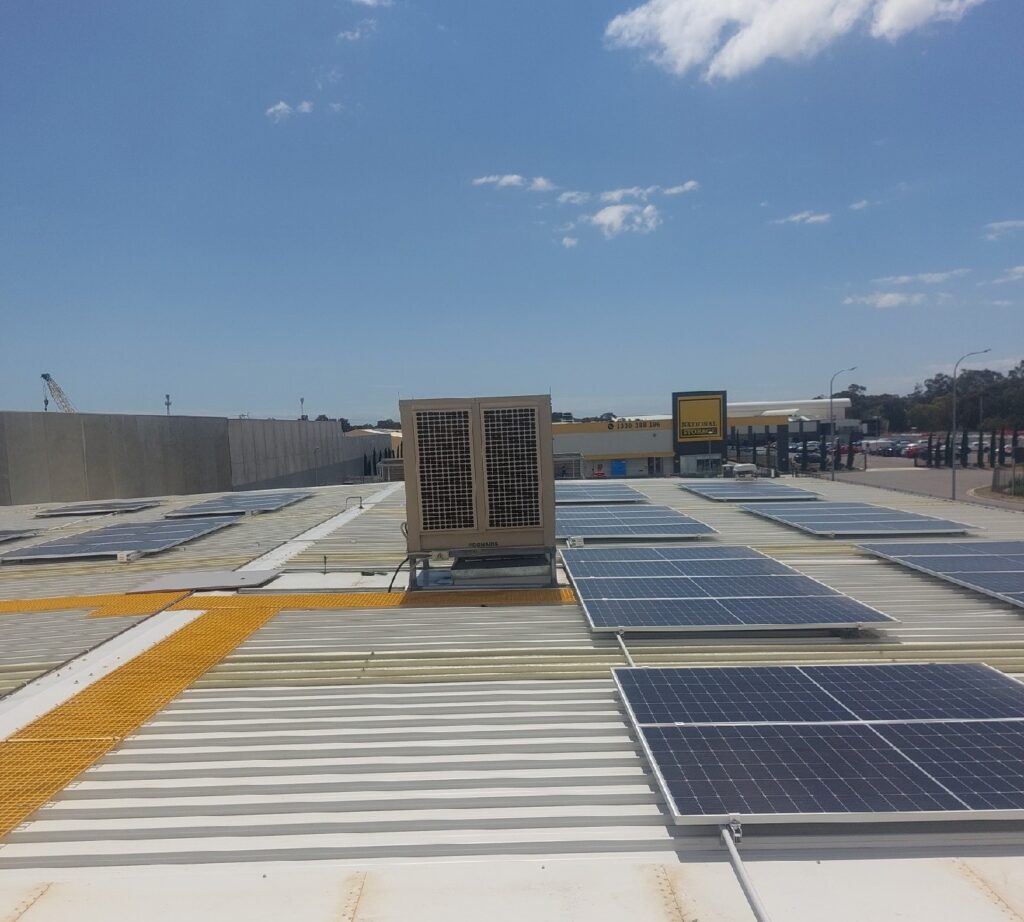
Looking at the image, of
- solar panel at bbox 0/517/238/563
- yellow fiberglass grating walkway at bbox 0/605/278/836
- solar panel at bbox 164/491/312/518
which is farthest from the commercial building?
yellow fiberglass grating walkway at bbox 0/605/278/836

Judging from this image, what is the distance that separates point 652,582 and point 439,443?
13.6 feet

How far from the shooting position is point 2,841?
471cm

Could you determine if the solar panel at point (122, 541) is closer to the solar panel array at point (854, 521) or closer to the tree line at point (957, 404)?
the solar panel array at point (854, 521)

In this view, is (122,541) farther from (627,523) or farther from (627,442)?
(627,442)

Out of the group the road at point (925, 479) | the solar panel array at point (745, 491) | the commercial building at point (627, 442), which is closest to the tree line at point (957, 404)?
the road at point (925, 479)

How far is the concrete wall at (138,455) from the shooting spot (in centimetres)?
3169

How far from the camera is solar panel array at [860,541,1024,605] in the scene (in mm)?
10062

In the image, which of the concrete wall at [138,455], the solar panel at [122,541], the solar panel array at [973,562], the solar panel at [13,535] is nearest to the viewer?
the solar panel array at [973,562]

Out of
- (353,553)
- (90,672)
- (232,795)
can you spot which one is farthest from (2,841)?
(353,553)

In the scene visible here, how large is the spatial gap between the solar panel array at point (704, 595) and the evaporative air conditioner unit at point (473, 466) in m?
1.71

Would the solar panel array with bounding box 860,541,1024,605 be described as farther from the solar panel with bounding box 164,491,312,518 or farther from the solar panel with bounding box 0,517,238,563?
the solar panel with bounding box 164,491,312,518

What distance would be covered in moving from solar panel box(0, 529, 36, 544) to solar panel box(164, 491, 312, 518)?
12.9 feet

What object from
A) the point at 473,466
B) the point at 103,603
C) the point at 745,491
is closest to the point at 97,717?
the point at 103,603

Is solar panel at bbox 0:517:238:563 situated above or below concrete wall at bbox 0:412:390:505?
→ below
